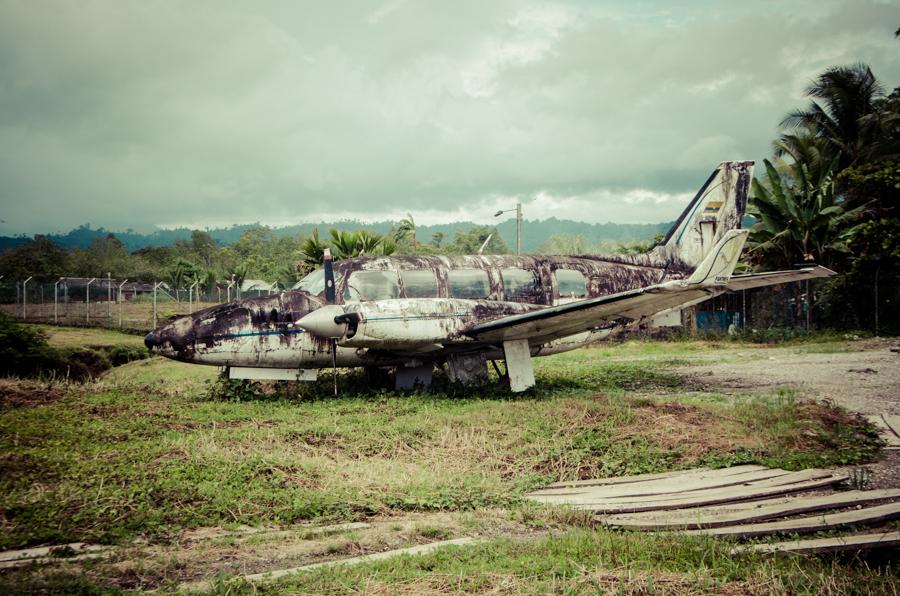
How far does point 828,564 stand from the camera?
4.81 meters

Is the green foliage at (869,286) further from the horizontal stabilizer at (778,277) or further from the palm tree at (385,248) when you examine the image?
the palm tree at (385,248)

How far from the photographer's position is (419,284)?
1291 cm

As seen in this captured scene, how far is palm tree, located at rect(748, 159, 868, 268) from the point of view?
25.2 metres

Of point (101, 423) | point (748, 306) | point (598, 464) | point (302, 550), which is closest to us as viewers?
point (302, 550)

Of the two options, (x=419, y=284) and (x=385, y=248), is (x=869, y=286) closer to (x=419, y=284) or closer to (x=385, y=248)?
(x=385, y=248)

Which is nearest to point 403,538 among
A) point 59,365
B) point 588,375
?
point 588,375

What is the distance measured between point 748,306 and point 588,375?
16043mm

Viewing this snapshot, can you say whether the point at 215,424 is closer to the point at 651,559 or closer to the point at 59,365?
the point at 651,559

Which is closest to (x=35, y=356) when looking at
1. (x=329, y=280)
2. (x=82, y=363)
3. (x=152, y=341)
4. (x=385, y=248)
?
(x=82, y=363)

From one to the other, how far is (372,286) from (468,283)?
7.15ft

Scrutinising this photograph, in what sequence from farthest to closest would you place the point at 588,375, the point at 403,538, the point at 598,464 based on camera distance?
the point at 588,375 < the point at 598,464 < the point at 403,538

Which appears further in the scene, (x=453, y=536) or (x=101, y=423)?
(x=101, y=423)

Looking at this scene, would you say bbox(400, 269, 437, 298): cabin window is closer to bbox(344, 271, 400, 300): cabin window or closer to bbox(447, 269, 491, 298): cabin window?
bbox(344, 271, 400, 300): cabin window

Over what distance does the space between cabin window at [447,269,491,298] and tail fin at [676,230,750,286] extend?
438cm
